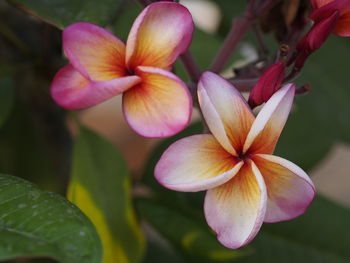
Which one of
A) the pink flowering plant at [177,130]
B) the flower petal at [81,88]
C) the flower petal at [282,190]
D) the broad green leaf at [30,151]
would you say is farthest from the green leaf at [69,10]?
the broad green leaf at [30,151]

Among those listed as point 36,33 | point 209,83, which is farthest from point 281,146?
point 209,83

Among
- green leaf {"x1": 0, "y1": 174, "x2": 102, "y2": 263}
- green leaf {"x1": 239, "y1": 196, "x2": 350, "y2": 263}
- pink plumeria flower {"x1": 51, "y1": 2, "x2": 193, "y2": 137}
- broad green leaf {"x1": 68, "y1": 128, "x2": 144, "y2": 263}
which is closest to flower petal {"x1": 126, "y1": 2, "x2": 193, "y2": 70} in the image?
pink plumeria flower {"x1": 51, "y1": 2, "x2": 193, "y2": 137}

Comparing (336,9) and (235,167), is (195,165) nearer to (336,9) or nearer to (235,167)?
(235,167)

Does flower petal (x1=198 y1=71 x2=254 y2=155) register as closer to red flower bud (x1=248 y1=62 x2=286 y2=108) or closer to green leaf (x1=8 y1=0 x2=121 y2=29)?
red flower bud (x1=248 y1=62 x2=286 y2=108)

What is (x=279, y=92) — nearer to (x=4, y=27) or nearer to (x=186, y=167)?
(x=186, y=167)

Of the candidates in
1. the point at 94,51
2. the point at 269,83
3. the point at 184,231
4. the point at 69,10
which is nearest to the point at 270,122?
the point at 269,83

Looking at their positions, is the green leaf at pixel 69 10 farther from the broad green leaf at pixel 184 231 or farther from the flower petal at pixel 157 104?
the broad green leaf at pixel 184 231
